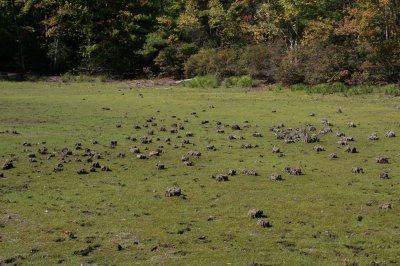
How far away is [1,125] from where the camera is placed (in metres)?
25.3

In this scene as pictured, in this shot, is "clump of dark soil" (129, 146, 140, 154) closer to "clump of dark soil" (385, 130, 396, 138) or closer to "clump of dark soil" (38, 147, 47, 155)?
"clump of dark soil" (38, 147, 47, 155)

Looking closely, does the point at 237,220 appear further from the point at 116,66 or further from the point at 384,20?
the point at 116,66

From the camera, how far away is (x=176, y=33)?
2606 inches

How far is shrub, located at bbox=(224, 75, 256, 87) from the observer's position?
163ft

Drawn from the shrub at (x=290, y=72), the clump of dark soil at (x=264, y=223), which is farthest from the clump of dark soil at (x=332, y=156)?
the shrub at (x=290, y=72)

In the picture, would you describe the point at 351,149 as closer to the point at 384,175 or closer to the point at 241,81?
the point at 384,175

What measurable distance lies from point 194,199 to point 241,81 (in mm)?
37543

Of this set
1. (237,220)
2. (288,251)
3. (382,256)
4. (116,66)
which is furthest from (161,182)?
(116,66)

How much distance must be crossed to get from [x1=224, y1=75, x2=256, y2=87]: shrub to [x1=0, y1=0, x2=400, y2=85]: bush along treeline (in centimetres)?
231

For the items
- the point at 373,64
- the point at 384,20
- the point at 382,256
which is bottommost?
the point at 382,256

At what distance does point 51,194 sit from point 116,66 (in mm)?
52417

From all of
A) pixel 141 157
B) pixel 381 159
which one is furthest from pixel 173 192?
pixel 381 159

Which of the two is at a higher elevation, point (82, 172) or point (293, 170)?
point (82, 172)

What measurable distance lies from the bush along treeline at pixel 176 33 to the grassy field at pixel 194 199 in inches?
1047
